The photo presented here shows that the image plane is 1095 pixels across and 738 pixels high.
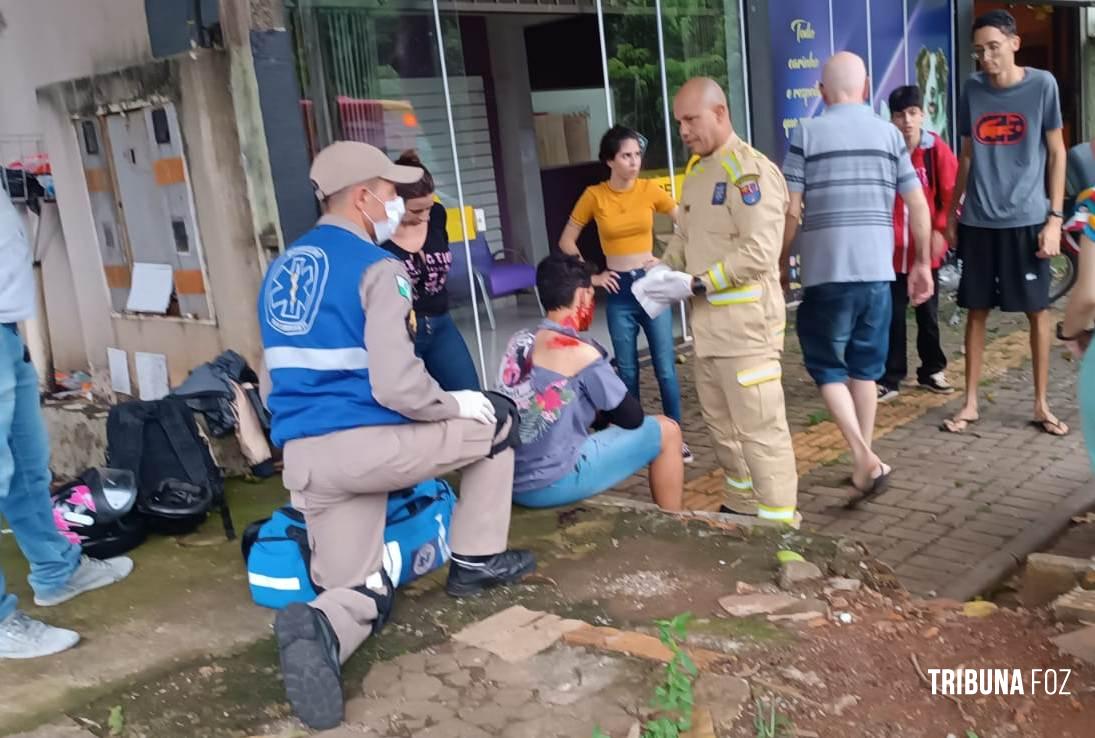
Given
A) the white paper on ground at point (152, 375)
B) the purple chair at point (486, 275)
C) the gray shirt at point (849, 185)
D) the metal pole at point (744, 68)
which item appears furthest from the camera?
the metal pole at point (744, 68)

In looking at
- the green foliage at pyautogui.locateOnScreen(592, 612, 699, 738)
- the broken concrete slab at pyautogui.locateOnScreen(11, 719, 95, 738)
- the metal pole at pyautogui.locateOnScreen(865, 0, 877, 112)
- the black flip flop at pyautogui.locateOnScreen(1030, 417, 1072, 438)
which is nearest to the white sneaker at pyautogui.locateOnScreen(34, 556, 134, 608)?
the broken concrete slab at pyautogui.locateOnScreen(11, 719, 95, 738)

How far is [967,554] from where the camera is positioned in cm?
457

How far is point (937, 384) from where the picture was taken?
7227mm

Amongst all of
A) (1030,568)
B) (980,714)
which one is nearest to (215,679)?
(980,714)

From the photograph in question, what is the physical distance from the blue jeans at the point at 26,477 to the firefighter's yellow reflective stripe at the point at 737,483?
2.93 meters

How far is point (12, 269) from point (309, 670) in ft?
6.23

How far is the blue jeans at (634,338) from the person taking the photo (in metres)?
6.03

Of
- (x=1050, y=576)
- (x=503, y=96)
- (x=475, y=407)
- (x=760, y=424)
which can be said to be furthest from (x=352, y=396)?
(x=503, y=96)

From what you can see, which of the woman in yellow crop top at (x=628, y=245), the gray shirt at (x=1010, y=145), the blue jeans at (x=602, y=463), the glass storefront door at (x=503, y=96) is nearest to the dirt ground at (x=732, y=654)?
the blue jeans at (x=602, y=463)

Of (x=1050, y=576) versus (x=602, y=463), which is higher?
(x=602, y=463)

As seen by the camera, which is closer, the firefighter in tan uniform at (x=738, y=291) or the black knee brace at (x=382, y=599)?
the black knee brace at (x=382, y=599)

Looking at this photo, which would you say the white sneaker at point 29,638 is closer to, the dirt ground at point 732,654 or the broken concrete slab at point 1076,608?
Result: the dirt ground at point 732,654

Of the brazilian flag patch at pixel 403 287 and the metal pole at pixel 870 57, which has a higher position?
the metal pole at pixel 870 57

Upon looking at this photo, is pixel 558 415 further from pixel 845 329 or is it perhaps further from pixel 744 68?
pixel 744 68
